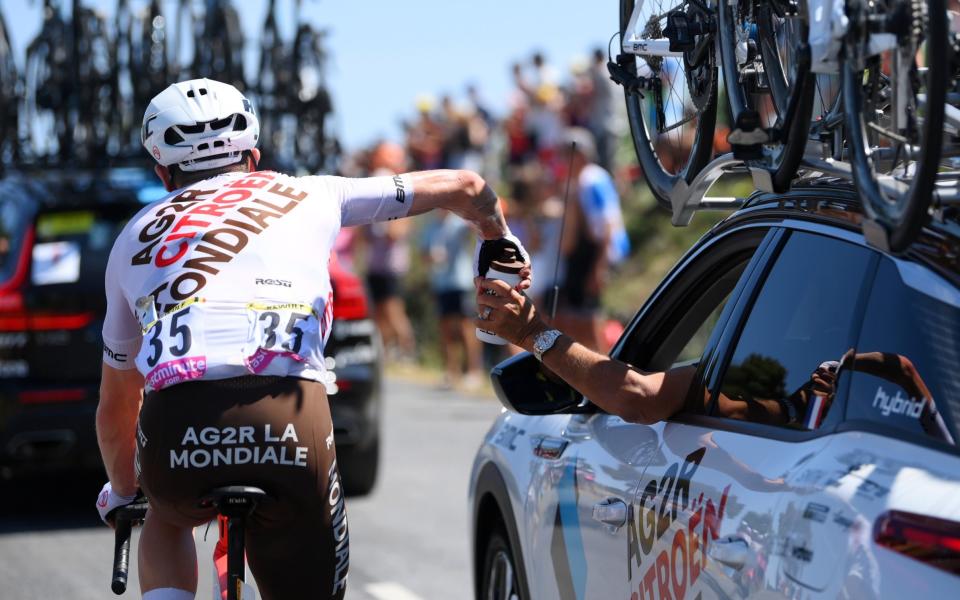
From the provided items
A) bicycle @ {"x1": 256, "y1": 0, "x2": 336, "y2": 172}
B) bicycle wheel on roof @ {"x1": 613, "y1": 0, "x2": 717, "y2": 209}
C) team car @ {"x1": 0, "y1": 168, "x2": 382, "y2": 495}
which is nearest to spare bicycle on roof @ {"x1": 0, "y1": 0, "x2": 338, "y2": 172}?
bicycle @ {"x1": 256, "y1": 0, "x2": 336, "y2": 172}

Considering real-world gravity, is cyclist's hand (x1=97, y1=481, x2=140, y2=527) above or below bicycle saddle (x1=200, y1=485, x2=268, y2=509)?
below

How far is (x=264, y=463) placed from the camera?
3842 millimetres

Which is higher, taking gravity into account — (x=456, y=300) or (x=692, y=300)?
(x=692, y=300)

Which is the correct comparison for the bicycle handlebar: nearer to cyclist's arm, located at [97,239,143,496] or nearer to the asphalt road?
cyclist's arm, located at [97,239,143,496]

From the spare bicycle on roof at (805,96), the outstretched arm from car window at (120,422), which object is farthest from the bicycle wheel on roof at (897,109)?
the outstretched arm from car window at (120,422)

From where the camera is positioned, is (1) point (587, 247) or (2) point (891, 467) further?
(1) point (587, 247)

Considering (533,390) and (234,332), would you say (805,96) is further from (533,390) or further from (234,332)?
(234,332)

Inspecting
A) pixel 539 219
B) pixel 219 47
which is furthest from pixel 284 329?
pixel 539 219

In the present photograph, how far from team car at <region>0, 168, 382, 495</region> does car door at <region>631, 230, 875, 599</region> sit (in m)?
5.29

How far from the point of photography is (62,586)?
732 cm

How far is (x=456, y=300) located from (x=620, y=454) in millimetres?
12929

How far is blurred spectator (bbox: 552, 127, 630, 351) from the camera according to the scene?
42.1 feet

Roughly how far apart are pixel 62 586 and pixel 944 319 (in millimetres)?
5358

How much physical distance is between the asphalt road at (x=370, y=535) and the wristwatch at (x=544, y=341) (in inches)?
101
